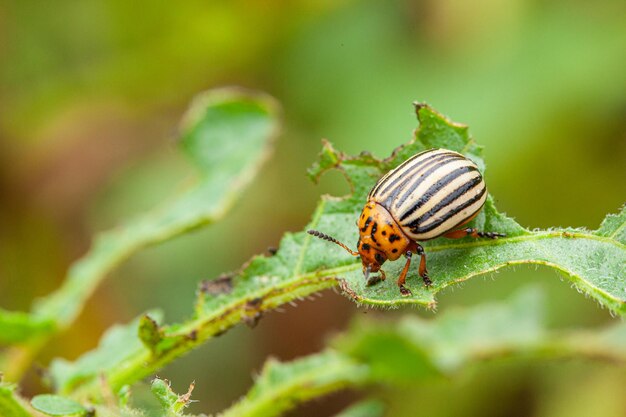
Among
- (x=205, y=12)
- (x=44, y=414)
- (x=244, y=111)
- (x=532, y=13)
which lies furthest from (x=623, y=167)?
(x=44, y=414)

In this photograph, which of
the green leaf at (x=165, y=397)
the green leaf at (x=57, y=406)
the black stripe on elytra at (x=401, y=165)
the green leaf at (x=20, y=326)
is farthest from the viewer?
the green leaf at (x=20, y=326)

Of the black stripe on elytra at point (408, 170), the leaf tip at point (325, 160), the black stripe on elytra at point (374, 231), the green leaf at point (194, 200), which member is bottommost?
the black stripe on elytra at point (374, 231)

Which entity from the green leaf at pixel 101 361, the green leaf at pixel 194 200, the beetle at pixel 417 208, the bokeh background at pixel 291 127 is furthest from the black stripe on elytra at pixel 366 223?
the bokeh background at pixel 291 127

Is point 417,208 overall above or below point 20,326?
below

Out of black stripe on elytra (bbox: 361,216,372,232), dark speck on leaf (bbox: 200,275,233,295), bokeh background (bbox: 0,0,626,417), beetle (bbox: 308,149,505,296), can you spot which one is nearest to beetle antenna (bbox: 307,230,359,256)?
beetle (bbox: 308,149,505,296)

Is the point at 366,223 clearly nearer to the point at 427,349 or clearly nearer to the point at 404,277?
the point at 404,277

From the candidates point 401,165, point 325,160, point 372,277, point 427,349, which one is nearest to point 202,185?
point 325,160

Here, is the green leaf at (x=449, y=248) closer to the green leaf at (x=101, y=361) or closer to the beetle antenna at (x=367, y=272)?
the beetle antenna at (x=367, y=272)
